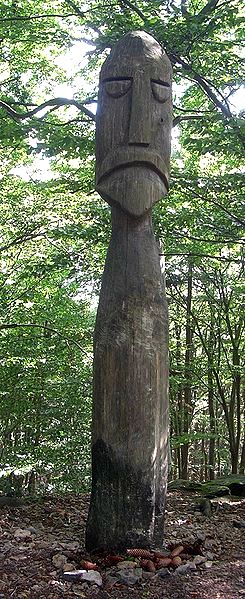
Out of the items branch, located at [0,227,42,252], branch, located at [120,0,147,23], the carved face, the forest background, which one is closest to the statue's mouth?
the carved face

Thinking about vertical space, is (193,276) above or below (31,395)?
above

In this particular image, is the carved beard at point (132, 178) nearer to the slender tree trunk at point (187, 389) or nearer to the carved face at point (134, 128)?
the carved face at point (134, 128)

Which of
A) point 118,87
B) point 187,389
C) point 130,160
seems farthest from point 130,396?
point 187,389

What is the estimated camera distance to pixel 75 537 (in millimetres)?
4812

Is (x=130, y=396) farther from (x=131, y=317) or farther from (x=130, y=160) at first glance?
(x=130, y=160)

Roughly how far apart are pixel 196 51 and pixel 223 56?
43 centimetres

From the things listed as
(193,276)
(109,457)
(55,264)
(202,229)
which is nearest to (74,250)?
(55,264)

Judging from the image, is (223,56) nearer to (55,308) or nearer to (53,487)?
(55,308)

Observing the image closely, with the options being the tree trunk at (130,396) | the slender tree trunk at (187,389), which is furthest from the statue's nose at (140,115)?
the slender tree trunk at (187,389)

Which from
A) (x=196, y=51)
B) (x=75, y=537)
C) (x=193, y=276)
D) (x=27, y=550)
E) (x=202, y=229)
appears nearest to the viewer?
(x=27, y=550)

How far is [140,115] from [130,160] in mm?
391

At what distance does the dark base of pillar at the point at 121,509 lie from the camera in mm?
4160

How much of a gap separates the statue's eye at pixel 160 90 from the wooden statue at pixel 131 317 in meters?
0.01

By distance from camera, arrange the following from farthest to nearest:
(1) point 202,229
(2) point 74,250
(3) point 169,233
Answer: (2) point 74,250 → (3) point 169,233 → (1) point 202,229
